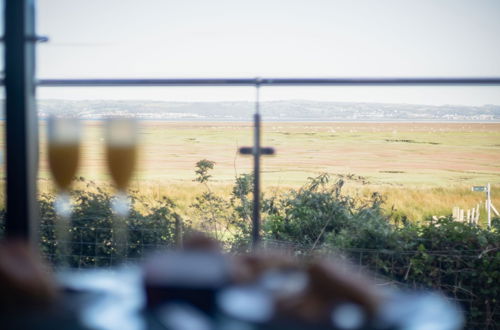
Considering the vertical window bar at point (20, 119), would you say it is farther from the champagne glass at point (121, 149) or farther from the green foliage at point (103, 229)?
the green foliage at point (103, 229)

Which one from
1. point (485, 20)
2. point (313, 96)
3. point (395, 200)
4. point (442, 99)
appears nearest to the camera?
point (313, 96)

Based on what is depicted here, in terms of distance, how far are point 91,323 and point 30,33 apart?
1.05 metres

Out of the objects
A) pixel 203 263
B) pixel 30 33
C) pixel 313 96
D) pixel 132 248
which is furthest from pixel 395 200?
pixel 203 263

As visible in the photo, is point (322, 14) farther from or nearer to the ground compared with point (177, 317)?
farther from the ground

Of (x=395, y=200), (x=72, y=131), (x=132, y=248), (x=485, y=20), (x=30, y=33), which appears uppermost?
(x=485, y=20)

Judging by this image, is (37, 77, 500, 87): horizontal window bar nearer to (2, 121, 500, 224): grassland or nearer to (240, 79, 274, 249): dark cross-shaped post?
(240, 79, 274, 249): dark cross-shaped post

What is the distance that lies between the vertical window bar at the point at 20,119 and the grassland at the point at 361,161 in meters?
0.86

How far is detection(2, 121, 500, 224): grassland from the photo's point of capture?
2920 millimetres

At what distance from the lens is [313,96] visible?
234 centimetres

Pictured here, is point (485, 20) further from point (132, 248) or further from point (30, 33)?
point (30, 33)

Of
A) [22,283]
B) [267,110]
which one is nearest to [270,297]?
[22,283]

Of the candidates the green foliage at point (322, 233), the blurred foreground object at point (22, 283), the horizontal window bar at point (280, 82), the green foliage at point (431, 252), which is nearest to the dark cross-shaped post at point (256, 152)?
the horizontal window bar at point (280, 82)

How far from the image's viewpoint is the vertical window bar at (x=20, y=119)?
1.52 m

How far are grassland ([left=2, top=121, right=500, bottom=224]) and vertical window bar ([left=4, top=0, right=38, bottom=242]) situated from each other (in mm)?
855
